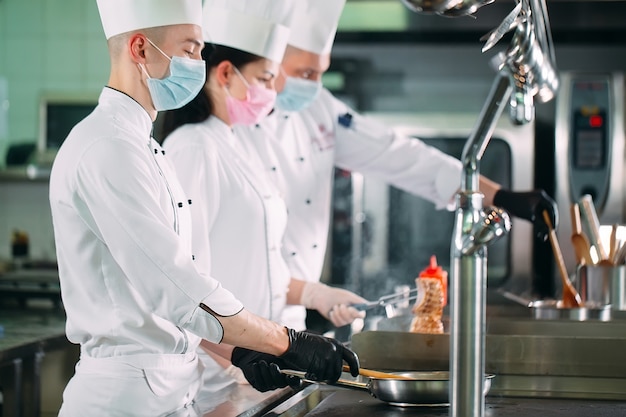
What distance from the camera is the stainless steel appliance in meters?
3.56

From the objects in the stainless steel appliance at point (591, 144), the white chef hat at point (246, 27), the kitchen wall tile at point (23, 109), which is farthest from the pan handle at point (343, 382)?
the kitchen wall tile at point (23, 109)

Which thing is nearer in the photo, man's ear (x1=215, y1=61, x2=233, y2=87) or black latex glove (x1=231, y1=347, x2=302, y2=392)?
black latex glove (x1=231, y1=347, x2=302, y2=392)

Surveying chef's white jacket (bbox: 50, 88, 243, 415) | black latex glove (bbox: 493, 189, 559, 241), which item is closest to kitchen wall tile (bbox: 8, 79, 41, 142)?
black latex glove (bbox: 493, 189, 559, 241)

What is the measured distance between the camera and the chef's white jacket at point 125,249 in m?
1.47

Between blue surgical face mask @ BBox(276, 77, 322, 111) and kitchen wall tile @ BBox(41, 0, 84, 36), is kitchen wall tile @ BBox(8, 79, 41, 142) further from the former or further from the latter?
blue surgical face mask @ BBox(276, 77, 322, 111)

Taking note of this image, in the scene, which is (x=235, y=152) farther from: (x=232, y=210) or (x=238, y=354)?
(x=238, y=354)

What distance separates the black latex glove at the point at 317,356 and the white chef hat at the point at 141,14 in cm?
55

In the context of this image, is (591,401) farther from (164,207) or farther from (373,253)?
(373,253)

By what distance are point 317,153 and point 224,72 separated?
738 mm

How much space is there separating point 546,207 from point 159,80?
1.15 metres

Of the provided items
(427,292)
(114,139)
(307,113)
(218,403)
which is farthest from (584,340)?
(307,113)

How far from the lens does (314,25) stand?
100 inches

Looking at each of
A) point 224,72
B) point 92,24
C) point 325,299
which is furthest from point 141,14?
point 92,24

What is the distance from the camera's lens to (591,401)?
163 centimetres
